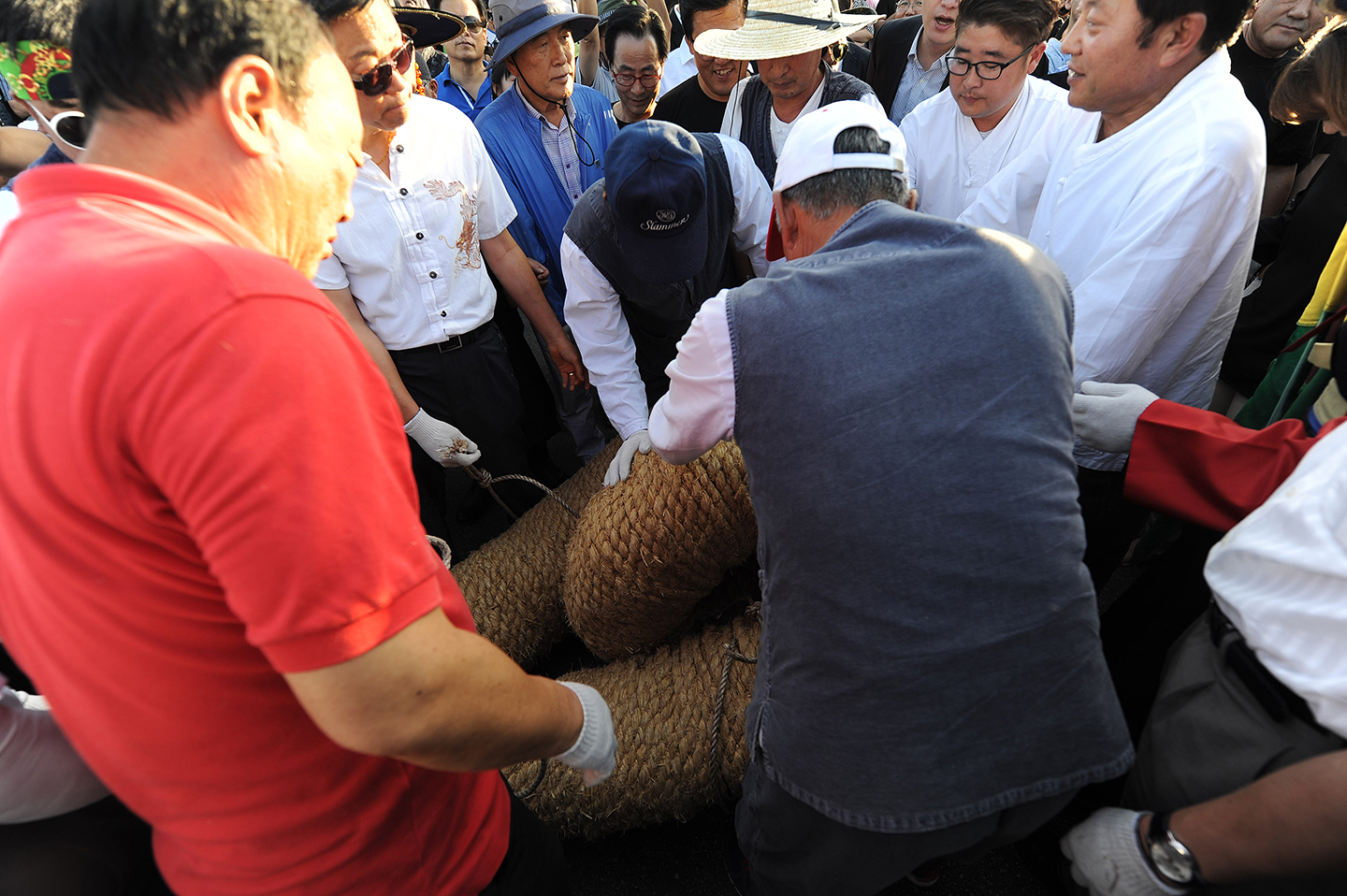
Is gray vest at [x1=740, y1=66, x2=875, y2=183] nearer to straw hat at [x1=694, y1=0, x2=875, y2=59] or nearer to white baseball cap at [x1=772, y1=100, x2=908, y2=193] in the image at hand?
straw hat at [x1=694, y1=0, x2=875, y2=59]

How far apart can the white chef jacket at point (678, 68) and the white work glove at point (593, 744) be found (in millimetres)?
4260

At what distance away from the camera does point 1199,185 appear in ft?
4.71

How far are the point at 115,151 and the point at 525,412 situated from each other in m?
1.96

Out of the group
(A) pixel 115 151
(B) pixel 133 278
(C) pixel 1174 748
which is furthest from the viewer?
(C) pixel 1174 748

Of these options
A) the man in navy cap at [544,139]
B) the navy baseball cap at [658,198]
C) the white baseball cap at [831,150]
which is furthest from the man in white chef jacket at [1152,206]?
the man in navy cap at [544,139]

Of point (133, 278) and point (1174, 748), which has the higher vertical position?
point (133, 278)

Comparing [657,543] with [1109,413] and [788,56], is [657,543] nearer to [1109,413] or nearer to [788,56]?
[1109,413]

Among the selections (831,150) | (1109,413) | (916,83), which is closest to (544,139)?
(916,83)

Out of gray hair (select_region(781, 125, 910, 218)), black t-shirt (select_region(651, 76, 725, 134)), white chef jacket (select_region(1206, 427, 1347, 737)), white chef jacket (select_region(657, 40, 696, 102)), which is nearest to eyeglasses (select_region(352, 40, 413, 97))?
gray hair (select_region(781, 125, 910, 218))

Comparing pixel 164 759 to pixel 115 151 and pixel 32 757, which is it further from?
pixel 115 151

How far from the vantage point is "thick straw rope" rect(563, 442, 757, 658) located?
151cm

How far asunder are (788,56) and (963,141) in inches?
28.5

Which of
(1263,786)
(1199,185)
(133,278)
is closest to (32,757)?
(133,278)

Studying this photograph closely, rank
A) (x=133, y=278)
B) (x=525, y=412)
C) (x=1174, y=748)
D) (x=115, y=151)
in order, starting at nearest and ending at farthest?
(x=133, y=278), (x=115, y=151), (x=1174, y=748), (x=525, y=412)
